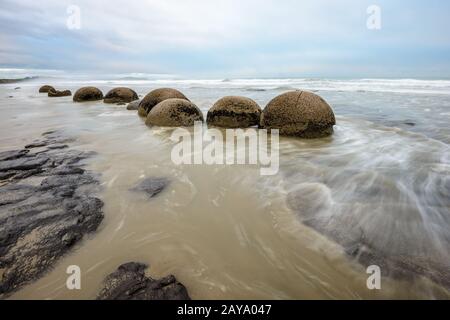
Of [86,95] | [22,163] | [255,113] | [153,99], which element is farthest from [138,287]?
[86,95]

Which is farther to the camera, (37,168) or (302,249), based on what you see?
(37,168)

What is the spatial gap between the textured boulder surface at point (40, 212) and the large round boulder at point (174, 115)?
2.91 meters

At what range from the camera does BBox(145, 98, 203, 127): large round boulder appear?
21.4ft

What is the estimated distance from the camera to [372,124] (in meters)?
6.73

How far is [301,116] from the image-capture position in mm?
5523

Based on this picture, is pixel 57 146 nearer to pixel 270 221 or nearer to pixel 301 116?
pixel 270 221

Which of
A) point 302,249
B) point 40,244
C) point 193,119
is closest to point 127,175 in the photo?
point 40,244

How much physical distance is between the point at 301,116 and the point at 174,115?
2.85m

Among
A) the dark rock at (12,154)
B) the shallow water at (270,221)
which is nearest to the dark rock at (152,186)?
the shallow water at (270,221)

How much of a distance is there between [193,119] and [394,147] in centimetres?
420

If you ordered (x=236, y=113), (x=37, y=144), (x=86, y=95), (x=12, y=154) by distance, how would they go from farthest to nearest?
(x=86, y=95), (x=236, y=113), (x=37, y=144), (x=12, y=154)

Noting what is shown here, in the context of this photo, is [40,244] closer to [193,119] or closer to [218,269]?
[218,269]

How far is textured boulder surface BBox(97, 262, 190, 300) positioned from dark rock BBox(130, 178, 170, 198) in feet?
3.69

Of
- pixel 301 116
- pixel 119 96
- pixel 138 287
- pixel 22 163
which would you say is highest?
pixel 119 96
